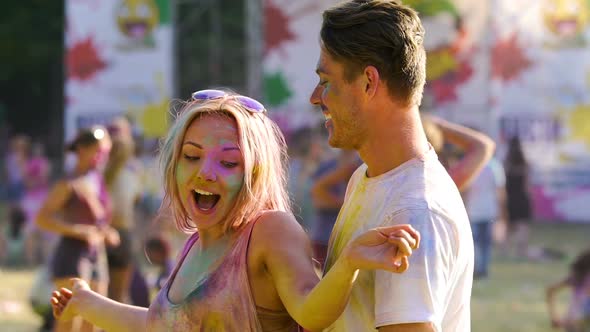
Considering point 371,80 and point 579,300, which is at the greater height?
point 371,80

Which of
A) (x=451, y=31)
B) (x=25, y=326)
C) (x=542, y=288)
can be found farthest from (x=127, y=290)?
(x=451, y=31)

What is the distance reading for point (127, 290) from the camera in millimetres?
7559

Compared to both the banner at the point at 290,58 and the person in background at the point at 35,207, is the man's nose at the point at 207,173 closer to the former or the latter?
the person in background at the point at 35,207

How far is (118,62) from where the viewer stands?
1540 cm

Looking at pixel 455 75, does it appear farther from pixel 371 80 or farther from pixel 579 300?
pixel 371 80

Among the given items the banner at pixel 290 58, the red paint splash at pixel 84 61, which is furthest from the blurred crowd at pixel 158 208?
the red paint splash at pixel 84 61

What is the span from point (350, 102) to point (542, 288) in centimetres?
918

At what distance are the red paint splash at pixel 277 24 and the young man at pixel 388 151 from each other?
41.0ft

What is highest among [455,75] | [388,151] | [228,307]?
[388,151]

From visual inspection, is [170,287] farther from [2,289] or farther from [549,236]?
[549,236]

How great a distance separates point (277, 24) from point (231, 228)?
12.5 metres

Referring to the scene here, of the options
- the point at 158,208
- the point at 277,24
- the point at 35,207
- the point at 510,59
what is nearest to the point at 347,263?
the point at 158,208

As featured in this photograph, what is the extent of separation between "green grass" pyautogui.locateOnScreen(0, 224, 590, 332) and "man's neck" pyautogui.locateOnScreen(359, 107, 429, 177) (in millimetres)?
6286

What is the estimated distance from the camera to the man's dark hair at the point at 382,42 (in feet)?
7.11
